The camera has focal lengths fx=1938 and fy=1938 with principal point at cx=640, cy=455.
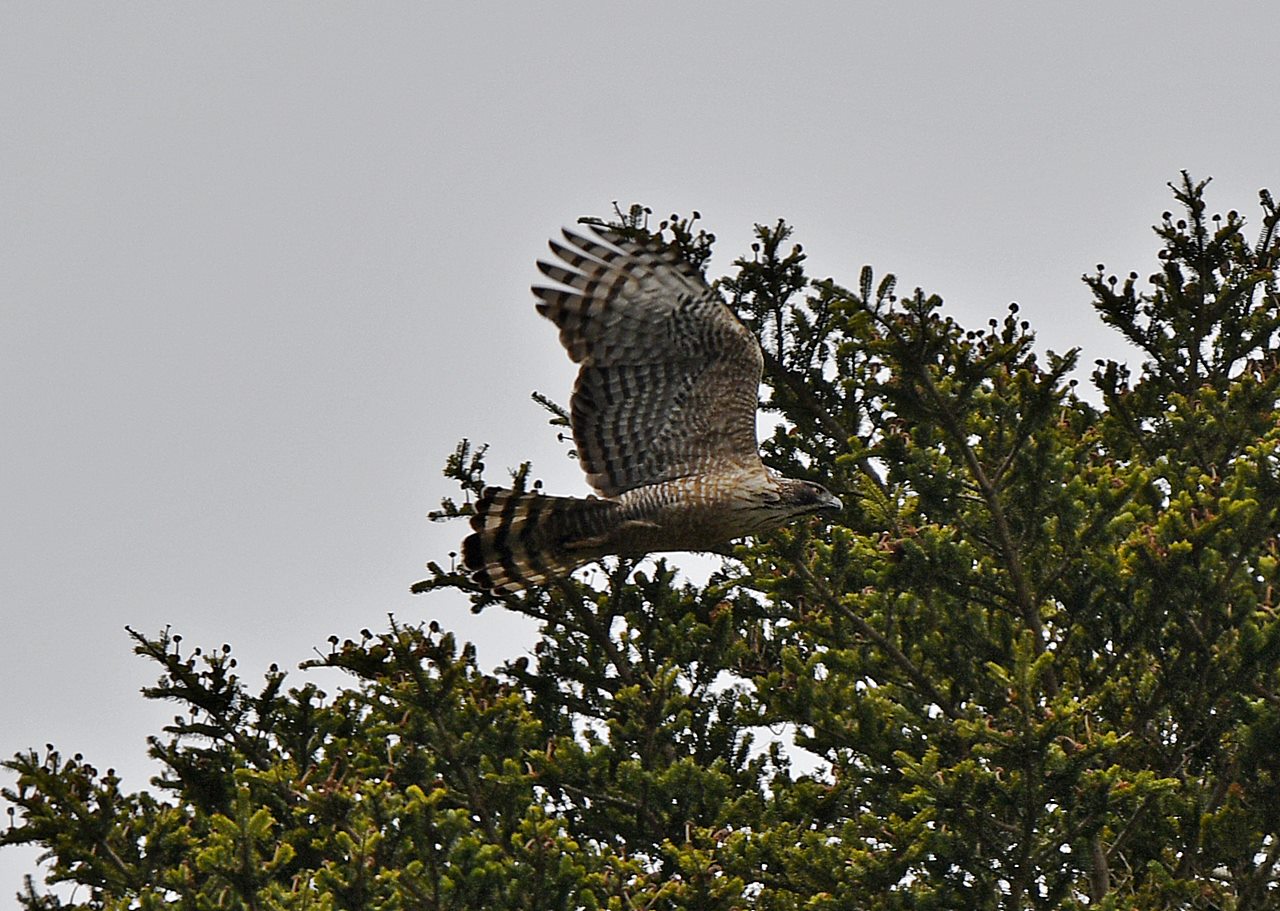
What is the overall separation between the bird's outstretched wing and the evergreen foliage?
42 cm

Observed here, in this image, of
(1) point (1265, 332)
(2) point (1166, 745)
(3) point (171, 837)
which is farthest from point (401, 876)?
(1) point (1265, 332)

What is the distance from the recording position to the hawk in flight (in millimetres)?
10523

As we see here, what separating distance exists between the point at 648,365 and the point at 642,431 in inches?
14.8

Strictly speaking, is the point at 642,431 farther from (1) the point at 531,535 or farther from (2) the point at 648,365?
(1) the point at 531,535

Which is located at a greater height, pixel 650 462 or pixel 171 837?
pixel 650 462

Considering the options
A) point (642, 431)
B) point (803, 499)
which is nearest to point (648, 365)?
point (642, 431)

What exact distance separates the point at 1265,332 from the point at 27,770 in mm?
7915

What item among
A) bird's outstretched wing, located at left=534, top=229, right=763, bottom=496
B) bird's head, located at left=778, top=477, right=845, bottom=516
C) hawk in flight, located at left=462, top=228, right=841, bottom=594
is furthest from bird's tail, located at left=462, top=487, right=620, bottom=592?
bird's head, located at left=778, top=477, right=845, bottom=516

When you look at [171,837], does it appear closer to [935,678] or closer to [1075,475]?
[935,678]

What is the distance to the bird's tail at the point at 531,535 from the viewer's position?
10492 mm

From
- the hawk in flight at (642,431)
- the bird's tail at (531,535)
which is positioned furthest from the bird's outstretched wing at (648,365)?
the bird's tail at (531,535)

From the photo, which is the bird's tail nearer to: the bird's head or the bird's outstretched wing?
the bird's outstretched wing

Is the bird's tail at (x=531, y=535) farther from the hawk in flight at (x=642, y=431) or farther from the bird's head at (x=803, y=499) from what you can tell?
the bird's head at (x=803, y=499)

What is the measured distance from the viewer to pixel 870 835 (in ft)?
31.9
